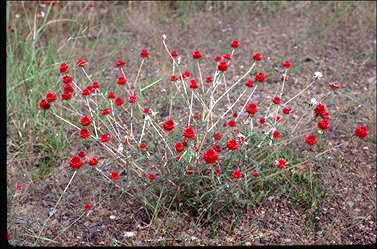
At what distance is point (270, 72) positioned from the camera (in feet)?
12.2

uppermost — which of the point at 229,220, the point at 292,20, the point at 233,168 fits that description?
the point at 292,20

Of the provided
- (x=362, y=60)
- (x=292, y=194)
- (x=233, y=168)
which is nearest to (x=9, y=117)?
(x=233, y=168)

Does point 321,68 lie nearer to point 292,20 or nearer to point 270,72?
point 270,72

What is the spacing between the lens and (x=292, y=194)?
2436 mm

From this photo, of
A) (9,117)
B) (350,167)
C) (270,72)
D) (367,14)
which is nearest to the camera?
(350,167)

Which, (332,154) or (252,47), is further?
(252,47)

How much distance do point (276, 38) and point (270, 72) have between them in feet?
1.99

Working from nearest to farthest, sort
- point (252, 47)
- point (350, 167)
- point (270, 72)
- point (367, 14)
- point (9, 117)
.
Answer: point (350, 167)
point (9, 117)
point (270, 72)
point (252, 47)
point (367, 14)

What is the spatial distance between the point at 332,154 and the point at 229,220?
785 millimetres

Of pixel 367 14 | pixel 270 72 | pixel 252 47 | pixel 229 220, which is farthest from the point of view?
pixel 367 14

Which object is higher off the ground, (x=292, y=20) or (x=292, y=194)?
(x=292, y=20)

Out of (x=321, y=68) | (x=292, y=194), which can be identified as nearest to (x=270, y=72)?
(x=321, y=68)

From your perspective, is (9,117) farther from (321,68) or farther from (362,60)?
(362,60)

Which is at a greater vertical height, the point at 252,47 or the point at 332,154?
the point at 252,47
